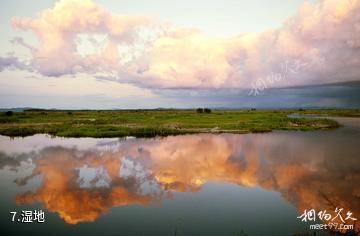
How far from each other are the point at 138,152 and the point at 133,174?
7645 mm

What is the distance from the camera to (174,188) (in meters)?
15.7

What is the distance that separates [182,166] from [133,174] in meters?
3.85

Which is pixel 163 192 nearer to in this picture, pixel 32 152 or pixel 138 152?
pixel 138 152

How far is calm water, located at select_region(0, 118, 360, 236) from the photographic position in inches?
436

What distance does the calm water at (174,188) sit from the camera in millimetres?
11078

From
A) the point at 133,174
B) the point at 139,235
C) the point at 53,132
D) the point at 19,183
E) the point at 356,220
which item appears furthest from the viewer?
the point at 53,132

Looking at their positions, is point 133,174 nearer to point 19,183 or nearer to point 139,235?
point 19,183

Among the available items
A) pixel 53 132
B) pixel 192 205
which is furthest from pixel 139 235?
pixel 53 132

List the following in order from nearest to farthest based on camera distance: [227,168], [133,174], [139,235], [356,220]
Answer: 1. [139,235]
2. [356,220]
3. [133,174]
4. [227,168]

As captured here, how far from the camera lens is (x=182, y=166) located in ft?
68.6

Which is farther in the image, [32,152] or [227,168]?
[32,152]

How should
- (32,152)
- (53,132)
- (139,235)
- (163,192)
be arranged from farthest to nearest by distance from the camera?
(53,132)
(32,152)
(163,192)
(139,235)

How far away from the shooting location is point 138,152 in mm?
26172

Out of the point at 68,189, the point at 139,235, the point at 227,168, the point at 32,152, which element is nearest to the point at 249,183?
the point at 227,168
